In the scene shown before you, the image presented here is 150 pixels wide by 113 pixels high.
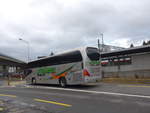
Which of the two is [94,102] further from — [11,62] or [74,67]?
[11,62]

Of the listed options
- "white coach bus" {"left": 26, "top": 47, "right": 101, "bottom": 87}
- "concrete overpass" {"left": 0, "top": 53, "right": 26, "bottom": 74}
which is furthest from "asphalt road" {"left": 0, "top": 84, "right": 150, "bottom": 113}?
"concrete overpass" {"left": 0, "top": 53, "right": 26, "bottom": 74}

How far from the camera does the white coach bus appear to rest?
1315 cm

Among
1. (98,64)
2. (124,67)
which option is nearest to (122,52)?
(124,67)

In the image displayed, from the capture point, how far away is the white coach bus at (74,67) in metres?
13.1

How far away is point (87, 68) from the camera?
42.9ft

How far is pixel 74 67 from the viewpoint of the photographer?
1383 cm

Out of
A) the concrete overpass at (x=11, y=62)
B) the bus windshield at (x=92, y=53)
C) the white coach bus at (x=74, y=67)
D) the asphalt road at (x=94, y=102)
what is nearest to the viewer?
the asphalt road at (x=94, y=102)

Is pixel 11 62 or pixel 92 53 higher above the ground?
pixel 11 62

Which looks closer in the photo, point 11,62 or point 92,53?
point 92,53

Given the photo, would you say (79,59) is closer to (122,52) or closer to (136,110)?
(136,110)

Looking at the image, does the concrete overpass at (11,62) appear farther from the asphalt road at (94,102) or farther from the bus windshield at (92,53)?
the asphalt road at (94,102)

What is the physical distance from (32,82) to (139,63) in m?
17.3

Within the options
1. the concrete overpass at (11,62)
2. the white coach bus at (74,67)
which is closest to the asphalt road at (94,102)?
the white coach bus at (74,67)

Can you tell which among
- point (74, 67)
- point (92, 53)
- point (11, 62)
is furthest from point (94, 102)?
point (11, 62)
